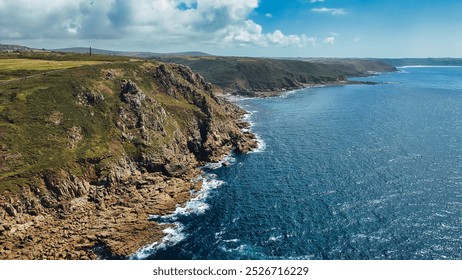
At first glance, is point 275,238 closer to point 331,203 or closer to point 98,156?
point 331,203

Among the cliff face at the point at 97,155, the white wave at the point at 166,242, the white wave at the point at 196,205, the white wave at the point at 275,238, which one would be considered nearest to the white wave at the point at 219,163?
the cliff face at the point at 97,155

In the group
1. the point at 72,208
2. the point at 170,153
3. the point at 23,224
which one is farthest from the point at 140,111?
the point at 23,224

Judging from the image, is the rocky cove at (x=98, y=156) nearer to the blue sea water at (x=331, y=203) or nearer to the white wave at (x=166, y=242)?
the white wave at (x=166, y=242)

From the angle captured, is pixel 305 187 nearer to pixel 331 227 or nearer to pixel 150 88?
pixel 331 227

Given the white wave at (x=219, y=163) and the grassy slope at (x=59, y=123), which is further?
the white wave at (x=219, y=163)

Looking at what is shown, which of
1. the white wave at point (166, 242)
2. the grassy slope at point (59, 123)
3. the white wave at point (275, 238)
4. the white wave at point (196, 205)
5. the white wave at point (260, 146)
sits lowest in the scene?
the white wave at point (166, 242)

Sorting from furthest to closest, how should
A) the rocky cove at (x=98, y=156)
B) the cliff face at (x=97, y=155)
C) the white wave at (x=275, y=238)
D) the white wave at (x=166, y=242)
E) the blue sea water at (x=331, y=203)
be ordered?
the white wave at (x=275, y=238), the cliff face at (x=97, y=155), the rocky cove at (x=98, y=156), the blue sea water at (x=331, y=203), the white wave at (x=166, y=242)

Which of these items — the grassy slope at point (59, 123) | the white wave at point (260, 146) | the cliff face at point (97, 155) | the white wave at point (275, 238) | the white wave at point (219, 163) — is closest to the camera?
the cliff face at point (97, 155)

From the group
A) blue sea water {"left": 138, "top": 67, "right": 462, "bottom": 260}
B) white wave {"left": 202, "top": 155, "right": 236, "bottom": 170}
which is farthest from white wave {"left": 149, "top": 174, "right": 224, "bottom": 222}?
white wave {"left": 202, "top": 155, "right": 236, "bottom": 170}

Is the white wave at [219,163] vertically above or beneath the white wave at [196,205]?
above
